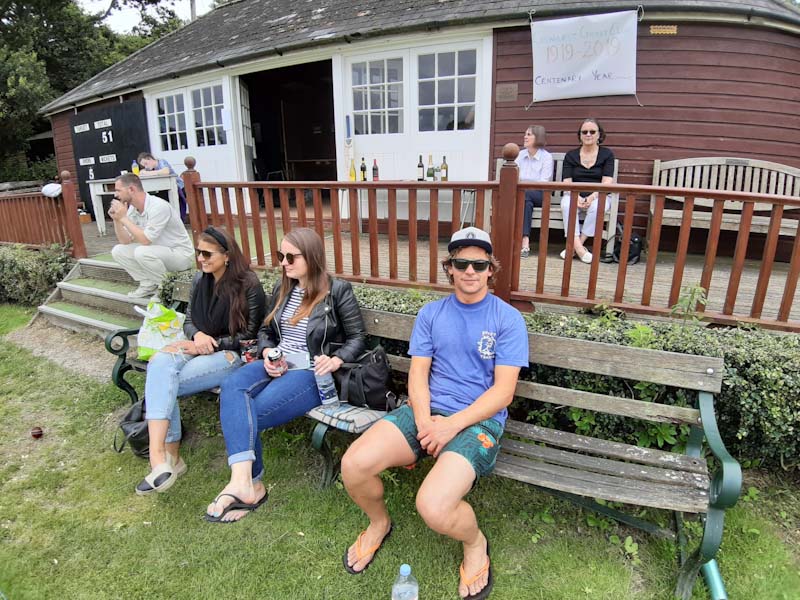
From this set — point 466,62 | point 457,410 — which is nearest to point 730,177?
point 466,62

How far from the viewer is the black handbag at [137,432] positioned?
2.98 m

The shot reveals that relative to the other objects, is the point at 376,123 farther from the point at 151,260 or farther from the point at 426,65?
the point at 151,260

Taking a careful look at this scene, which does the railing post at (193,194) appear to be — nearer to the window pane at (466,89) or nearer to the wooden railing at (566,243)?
the wooden railing at (566,243)

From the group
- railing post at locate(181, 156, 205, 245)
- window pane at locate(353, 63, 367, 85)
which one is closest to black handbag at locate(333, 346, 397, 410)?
railing post at locate(181, 156, 205, 245)

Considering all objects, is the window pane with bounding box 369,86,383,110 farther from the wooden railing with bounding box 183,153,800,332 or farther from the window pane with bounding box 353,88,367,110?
the wooden railing with bounding box 183,153,800,332

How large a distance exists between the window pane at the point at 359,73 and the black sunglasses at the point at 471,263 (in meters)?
5.08

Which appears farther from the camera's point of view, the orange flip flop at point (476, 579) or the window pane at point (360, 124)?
the window pane at point (360, 124)

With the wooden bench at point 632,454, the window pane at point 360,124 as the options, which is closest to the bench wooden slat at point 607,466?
the wooden bench at point 632,454

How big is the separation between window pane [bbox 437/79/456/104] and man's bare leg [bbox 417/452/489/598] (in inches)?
199

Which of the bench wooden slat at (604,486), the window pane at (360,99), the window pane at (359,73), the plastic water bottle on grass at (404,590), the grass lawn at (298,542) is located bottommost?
the grass lawn at (298,542)

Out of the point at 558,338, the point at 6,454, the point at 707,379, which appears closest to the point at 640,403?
the point at 707,379

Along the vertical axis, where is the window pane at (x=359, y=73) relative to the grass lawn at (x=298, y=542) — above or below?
above

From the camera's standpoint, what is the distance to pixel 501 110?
5934 millimetres

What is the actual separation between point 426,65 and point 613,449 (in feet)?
17.2
